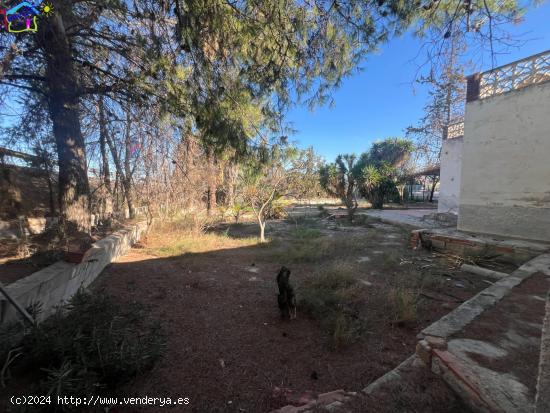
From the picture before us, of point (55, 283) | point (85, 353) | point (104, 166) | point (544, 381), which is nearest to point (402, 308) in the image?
point (544, 381)

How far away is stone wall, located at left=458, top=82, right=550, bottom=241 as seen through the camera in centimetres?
524

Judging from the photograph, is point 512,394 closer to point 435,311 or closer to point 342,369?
point 342,369

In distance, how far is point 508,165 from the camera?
567cm

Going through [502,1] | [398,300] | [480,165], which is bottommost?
[398,300]

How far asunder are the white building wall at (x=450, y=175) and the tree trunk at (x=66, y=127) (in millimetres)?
11598

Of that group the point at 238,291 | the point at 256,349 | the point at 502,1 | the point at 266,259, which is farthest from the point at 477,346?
the point at 266,259

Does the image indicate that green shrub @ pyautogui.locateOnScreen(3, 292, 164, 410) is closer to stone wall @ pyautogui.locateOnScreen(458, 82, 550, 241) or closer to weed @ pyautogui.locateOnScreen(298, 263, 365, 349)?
weed @ pyautogui.locateOnScreen(298, 263, 365, 349)

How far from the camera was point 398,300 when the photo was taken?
9.83 feet

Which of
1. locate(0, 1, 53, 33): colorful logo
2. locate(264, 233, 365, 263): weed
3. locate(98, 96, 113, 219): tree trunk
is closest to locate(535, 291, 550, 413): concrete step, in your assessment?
locate(264, 233, 365, 263): weed

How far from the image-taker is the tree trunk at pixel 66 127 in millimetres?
3750

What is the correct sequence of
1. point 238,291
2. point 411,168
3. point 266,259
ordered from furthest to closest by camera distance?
point 411,168, point 266,259, point 238,291

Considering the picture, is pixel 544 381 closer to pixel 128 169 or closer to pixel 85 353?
pixel 85 353

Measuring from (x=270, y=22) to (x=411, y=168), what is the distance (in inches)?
1032

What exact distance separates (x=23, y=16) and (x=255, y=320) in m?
4.00
